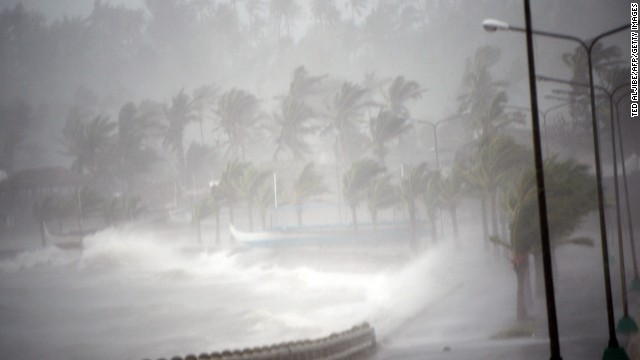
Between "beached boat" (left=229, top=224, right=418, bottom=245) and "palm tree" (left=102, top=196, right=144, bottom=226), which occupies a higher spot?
"palm tree" (left=102, top=196, right=144, bottom=226)

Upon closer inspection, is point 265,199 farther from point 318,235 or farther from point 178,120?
point 178,120

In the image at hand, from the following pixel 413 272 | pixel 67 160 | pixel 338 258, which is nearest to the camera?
pixel 413 272

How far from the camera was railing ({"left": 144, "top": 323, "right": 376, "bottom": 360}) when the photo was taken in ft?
66.4

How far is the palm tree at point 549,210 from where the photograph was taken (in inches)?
1192

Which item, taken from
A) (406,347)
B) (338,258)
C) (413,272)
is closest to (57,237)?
(338,258)

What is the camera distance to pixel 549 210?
30875 millimetres

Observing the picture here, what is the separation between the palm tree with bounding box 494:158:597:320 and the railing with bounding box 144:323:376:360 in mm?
9209

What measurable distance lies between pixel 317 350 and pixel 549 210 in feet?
53.3

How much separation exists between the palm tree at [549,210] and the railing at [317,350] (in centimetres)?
921

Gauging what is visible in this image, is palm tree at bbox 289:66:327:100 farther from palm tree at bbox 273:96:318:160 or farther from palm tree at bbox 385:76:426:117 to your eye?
palm tree at bbox 385:76:426:117

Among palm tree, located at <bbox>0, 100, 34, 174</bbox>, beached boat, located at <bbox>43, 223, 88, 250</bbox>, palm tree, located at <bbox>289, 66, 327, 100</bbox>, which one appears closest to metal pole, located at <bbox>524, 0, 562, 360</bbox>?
beached boat, located at <bbox>43, 223, 88, 250</bbox>

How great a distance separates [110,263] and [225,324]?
141 ft

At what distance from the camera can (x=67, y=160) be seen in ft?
509

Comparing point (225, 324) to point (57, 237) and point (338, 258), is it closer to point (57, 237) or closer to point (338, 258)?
point (338, 258)
